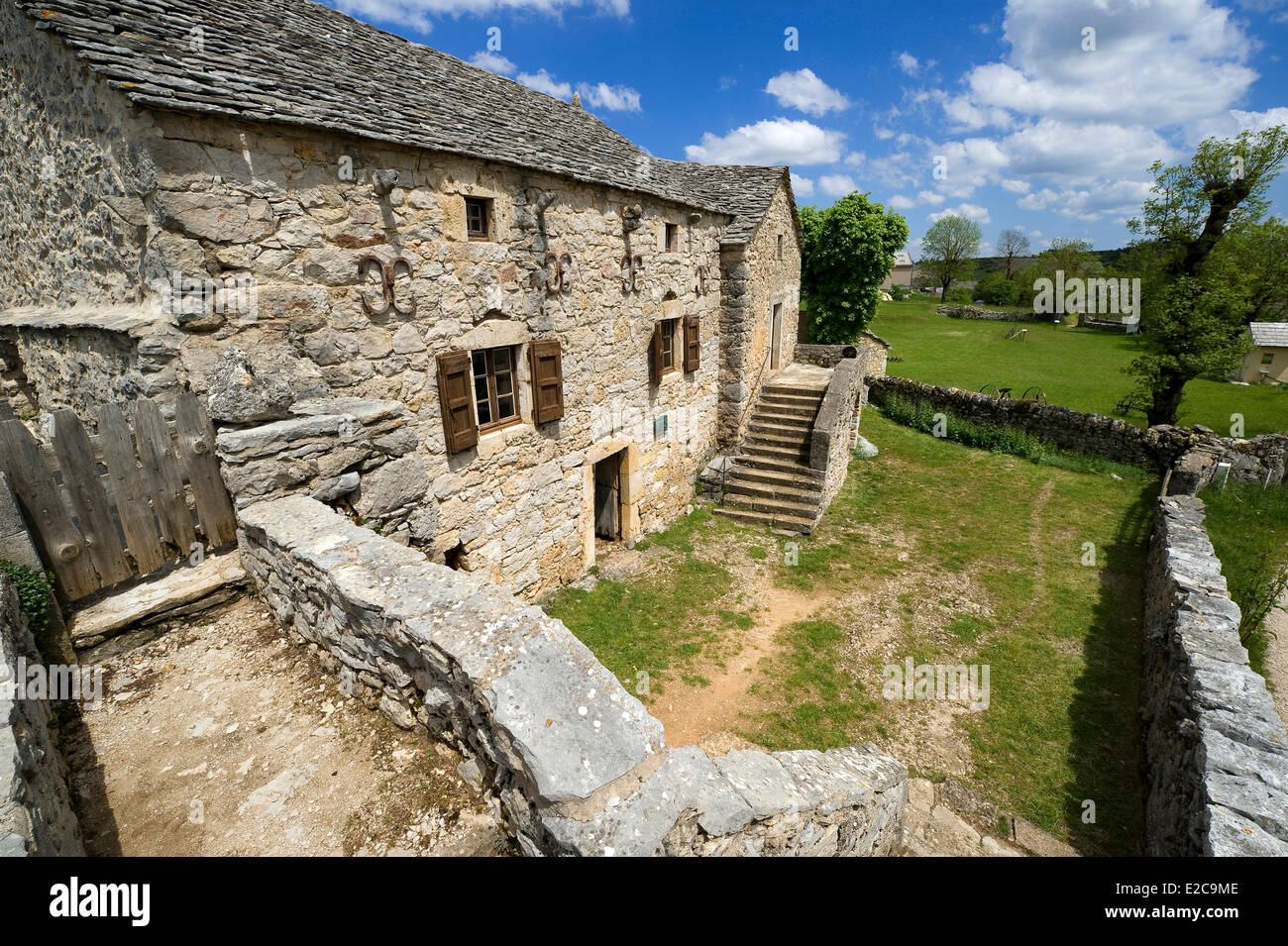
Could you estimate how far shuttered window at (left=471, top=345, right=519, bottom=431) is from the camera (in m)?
6.88

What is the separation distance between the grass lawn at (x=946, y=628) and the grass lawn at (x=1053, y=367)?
10245 millimetres

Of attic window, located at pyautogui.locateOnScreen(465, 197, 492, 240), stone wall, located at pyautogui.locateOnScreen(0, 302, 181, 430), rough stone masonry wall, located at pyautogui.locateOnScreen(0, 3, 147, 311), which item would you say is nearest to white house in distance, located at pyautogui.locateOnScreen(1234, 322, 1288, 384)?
attic window, located at pyautogui.locateOnScreen(465, 197, 492, 240)

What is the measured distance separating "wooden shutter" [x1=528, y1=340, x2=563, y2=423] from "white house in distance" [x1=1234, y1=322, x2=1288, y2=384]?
34650mm

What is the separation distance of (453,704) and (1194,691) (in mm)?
6348

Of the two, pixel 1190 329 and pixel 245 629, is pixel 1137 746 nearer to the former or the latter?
pixel 245 629

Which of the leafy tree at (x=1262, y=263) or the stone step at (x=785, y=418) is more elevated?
the leafy tree at (x=1262, y=263)

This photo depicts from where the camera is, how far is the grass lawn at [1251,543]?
696cm

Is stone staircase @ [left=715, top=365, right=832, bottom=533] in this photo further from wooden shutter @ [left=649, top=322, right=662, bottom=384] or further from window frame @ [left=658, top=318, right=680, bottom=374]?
wooden shutter @ [left=649, top=322, right=662, bottom=384]

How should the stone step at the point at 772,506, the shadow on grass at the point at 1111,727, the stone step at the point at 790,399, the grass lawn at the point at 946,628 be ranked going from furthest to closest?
the stone step at the point at 790,399, the stone step at the point at 772,506, the grass lawn at the point at 946,628, the shadow on grass at the point at 1111,727

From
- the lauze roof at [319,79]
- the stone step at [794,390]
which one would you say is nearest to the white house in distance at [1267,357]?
the stone step at [794,390]

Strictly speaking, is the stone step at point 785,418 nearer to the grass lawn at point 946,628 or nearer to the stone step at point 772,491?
the stone step at point 772,491

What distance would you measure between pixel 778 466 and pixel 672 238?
17.8 feet
